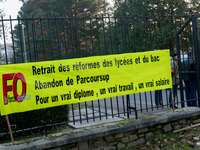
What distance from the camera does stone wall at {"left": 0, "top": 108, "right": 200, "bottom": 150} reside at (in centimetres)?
382

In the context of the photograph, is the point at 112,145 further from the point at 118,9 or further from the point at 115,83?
the point at 118,9

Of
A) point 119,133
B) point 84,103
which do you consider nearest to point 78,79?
point 119,133

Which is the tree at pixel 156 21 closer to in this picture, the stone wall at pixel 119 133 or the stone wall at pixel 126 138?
the stone wall at pixel 119 133

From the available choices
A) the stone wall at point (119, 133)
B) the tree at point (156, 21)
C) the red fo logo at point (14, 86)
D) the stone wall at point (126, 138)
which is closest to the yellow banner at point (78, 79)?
the red fo logo at point (14, 86)

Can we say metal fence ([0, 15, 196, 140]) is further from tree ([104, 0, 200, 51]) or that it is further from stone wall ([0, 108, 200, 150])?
tree ([104, 0, 200, 51])

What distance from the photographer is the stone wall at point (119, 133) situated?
12.5ft

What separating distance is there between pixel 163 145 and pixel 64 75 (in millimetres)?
2447

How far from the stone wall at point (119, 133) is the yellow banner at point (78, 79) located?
23.3 inches

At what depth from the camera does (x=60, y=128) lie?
555 centimetres

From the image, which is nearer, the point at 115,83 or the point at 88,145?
the point at 88,145

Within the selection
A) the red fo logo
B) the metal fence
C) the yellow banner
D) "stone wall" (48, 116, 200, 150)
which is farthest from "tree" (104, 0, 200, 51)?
the red fo logo

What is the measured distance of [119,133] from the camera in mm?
4359

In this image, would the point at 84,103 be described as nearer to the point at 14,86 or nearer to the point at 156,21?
the point at 14,86

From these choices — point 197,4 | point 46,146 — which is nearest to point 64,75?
point 46,146
